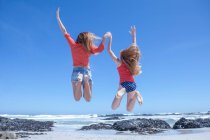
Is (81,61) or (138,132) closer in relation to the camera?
(81,61)

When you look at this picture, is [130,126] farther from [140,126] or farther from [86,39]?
[86,39]

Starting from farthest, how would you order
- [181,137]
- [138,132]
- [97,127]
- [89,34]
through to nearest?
[97,127] → [138,132] → [181,137] → [89,34]

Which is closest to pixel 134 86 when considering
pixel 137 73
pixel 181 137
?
pixel 137 73

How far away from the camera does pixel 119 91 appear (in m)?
11.1

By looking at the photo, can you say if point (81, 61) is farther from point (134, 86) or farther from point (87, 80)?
point (134, 86)

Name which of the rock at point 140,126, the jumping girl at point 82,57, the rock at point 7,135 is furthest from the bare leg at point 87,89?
the rock at point 140,126

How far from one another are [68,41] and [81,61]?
2.54 ft

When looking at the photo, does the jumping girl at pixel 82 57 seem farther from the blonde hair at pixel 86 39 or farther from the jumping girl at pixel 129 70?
the jumping girl at pixel 129 70

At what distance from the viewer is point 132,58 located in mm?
11141

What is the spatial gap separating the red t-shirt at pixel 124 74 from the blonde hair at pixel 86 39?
3.83 ft

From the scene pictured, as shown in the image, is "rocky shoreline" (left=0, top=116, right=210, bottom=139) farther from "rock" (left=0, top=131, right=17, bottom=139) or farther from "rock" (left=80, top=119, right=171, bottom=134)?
"rock" (left=0, top=131, right=17, bottom=139)

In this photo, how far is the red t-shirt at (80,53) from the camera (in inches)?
424

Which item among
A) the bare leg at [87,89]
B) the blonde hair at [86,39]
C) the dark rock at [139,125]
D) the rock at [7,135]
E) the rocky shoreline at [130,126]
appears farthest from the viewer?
the dark rock at [139,125]

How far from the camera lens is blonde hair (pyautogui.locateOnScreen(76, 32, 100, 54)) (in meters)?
10.7
